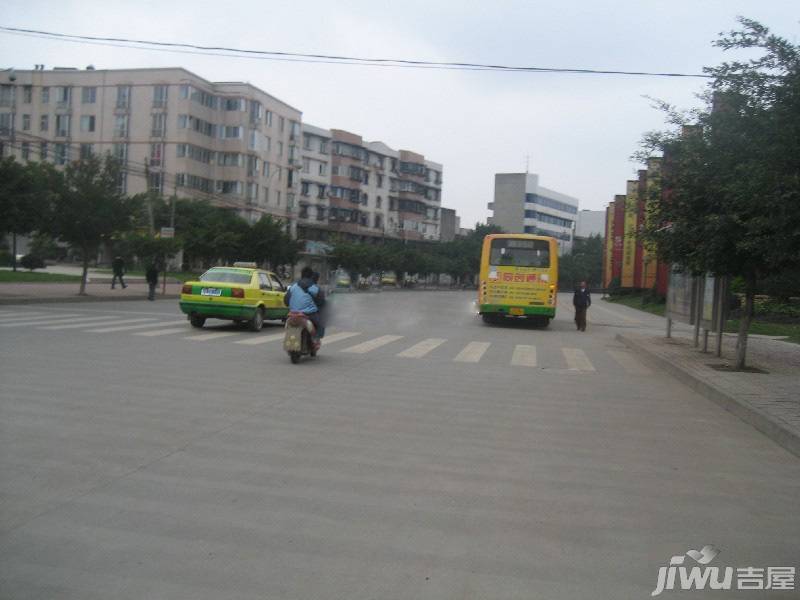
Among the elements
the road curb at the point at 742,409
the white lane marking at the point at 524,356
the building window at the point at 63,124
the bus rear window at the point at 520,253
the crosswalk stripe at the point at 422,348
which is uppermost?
the building window at the point at 63,124

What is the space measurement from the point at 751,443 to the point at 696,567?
14.1ft

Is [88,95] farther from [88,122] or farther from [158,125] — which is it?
[158,125]

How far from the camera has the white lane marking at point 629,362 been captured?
15.1 m

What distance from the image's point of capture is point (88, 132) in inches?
2680

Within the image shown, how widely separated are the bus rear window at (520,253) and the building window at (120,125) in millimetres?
49510

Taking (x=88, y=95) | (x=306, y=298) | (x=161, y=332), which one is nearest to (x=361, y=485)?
(x=306, y=298)

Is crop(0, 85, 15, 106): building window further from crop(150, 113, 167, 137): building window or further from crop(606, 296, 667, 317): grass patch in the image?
crop(606, 296, 667, 317): grass patch

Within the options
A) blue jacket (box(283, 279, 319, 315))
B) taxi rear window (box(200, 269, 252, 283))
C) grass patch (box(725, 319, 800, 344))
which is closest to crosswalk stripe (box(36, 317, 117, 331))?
taxi rear window (box(200, 269, 252, 283))

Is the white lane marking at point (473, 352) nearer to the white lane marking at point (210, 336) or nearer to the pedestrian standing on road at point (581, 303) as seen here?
the white lane marking at point (210, 336)

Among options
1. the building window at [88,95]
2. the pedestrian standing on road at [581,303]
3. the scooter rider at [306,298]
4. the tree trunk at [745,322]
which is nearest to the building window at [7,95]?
the building window at [88,95]

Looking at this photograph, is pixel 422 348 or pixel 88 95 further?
pixel 88 95

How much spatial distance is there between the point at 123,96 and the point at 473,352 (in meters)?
58.9

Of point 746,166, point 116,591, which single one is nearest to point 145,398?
point 116,591

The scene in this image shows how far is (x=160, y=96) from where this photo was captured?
216ft
